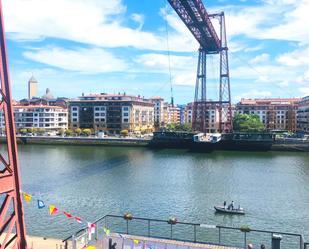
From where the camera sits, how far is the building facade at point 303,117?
213 ft

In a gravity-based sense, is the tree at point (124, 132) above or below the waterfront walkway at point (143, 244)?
above

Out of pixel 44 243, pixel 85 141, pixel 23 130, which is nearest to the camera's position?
pixel 44 243

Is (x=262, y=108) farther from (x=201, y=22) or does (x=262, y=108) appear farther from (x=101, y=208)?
(x=101, y=208)

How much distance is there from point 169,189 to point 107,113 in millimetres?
46952

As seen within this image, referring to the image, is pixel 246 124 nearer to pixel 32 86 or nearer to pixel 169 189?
pixel 169 189

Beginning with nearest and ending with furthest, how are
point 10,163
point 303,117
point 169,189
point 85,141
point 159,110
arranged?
point 10,163 < point 169,189 < point 85,141 < point 303,117 < point 159,110

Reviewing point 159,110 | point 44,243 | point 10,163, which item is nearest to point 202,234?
point 44,243

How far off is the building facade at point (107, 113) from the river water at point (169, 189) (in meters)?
29.9

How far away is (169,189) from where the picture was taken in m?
21.9

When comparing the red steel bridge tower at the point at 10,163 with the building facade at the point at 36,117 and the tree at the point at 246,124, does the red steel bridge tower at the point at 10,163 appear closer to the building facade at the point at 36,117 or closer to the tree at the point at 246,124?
the tree at the point at 246,124

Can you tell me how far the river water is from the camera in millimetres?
15758

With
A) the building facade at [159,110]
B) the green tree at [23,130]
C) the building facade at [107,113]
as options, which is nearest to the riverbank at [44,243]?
the building facade at [107,113]

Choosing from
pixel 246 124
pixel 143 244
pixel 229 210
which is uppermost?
pixel 246 124

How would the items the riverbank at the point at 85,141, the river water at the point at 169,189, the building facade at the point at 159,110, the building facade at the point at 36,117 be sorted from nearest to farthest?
the river water at the point at 169,189, the riverbank at the point at 85,141, the building facade at the point at 36,117, the building facade at the point at 159,110
